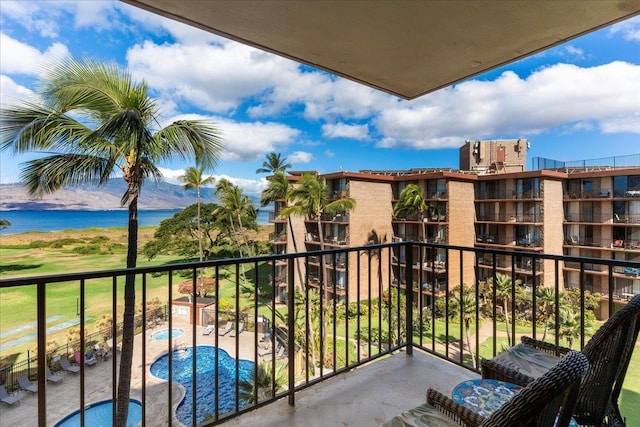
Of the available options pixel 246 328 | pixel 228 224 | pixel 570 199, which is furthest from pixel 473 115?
pixel 246 328

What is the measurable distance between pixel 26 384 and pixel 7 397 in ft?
2.75

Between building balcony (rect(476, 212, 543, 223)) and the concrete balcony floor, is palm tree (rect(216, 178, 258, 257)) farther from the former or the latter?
the concrete balcony floor

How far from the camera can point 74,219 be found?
2412 cm

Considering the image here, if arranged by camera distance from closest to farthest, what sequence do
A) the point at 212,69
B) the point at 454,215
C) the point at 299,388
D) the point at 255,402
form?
the point at 255,402 < the point at 299,388 < the point at 212,69 < the point at 454,215

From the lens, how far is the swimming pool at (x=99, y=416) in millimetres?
7895

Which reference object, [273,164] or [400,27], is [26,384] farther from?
[273,164]

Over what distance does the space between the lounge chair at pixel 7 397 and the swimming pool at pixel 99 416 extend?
2.26m

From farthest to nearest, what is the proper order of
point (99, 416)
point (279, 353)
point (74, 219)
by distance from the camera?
point (74, 219) < point (279, 353) < point (99, 416)

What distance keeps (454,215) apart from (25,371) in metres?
20.4

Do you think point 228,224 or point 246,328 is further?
point 228,224

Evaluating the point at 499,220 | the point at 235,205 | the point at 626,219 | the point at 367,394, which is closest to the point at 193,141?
the point at 367,394

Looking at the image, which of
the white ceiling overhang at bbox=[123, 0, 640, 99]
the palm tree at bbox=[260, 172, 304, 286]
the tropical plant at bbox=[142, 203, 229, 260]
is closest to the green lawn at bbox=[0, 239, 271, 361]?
the tropical plant at bbox=[142, 203, 229, 260]

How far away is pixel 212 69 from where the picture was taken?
16.6 metres

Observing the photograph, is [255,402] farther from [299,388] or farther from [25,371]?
[25,371]
